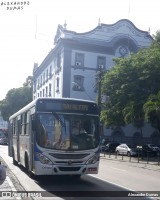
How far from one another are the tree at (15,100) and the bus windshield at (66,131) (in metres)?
70.3

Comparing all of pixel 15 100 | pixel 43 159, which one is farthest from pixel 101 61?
pixel 43 159

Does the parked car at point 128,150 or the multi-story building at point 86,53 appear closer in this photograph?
the parked car at point 128,150

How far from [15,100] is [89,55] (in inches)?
1373

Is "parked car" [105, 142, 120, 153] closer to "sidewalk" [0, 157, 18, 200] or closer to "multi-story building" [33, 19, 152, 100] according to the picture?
"multi-story building" [33, 19, 152, 100]

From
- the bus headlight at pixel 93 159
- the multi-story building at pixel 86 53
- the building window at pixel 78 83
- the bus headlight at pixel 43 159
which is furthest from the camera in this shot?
the building window at pixel 78 83

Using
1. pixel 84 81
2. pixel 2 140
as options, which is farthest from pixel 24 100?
pixel 84 81

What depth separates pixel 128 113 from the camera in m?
35.7

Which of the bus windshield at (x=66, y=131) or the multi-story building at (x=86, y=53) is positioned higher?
the multi-story building at (x=86, y=53)

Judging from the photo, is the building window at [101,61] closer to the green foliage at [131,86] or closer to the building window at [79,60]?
the building window at [79,60]

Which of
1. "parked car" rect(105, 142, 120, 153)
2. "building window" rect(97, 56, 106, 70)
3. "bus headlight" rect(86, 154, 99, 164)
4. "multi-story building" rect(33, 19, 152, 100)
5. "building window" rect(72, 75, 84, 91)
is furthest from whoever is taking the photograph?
"building window" rect(97, 56, 106, 70)

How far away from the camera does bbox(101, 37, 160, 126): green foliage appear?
36.2 metres

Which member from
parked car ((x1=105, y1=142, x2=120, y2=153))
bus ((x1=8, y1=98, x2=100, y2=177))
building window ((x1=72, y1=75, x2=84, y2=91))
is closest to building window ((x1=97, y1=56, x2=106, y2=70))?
building window ((x1=72, y1=75, x2=84, y2=91))

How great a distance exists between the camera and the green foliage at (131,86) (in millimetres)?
36250

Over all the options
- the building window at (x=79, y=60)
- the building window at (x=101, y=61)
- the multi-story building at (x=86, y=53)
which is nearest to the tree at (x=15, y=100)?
the multi-story building at (x=86, y=53)
